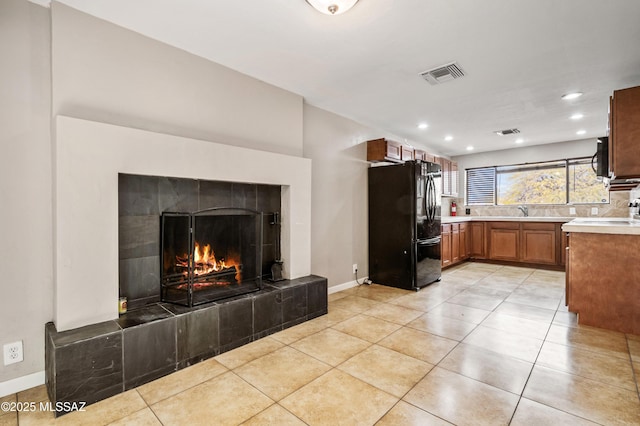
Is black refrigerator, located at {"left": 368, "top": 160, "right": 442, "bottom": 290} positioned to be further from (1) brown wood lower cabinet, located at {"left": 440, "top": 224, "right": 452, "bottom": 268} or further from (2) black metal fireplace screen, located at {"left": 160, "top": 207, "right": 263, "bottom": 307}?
(2) black metal fireplace screen, located at {"left": 160, "top": 207, "right": 263, "bottom": 307}

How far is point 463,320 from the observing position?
3.12m

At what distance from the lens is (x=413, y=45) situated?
2486 mm

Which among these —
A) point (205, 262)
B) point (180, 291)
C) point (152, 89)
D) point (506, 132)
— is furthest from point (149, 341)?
point (506, 132)

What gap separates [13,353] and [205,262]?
1.34 metres

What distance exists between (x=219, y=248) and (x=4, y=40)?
202 centimetres

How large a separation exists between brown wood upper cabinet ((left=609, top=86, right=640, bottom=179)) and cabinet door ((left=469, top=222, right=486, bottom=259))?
3689 mm

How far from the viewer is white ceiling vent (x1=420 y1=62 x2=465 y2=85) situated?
2873mm

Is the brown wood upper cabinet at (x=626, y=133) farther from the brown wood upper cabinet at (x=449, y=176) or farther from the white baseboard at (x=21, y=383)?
the white baseboard at (x=21, y=383)

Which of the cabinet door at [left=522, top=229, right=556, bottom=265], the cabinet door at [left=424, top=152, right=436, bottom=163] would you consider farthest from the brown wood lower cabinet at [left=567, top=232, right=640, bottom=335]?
the cabinet door at [left=522, top=229, right=556, bottom=265]

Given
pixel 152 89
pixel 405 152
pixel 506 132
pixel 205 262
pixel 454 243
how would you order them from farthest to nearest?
pixel 454 243 → pixel 506 132 → pixel 405 152 → pixel 205 262 → pixel 152 89

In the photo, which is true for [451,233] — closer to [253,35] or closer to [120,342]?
[253,35]

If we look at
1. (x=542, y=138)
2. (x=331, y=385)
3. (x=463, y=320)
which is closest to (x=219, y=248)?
(x=331, y=385)

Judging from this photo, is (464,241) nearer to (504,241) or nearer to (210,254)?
(504,241)

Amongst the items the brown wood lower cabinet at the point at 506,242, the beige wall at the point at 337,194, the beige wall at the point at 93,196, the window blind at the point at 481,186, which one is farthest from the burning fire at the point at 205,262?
the window blind at the point at 481,186
